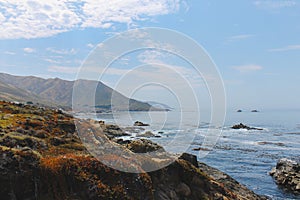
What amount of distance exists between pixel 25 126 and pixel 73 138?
3.09 meters

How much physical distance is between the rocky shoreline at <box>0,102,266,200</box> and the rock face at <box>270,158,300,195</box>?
1829 cm

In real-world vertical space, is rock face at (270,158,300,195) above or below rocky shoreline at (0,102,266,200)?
below

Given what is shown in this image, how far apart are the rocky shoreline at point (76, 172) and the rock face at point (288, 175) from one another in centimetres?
1829

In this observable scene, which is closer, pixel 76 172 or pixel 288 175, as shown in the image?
pixel 76 172

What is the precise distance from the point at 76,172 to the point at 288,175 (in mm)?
30481

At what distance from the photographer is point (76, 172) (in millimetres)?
12969

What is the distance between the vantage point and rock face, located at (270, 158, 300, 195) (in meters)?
32.2

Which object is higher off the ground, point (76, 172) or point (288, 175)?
point (76, 172)

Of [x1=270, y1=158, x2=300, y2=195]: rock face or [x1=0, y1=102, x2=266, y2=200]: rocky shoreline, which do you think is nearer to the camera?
[x1=0, y1=102, x2=266, y2=200]: rocky shoreline

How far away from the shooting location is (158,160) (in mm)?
16406

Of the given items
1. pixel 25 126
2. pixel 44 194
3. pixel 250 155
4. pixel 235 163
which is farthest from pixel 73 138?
pixel 250 155

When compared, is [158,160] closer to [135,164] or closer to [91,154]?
[135,164]

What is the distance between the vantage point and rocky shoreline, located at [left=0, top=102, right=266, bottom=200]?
12.1 metres

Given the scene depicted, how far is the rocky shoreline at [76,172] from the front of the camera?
475 inches
